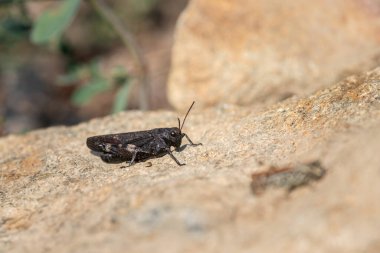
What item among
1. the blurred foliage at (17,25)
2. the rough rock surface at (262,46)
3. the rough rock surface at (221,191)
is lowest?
the rough rock surface at (221,191)

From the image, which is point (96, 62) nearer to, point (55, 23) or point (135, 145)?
point (55, 23)

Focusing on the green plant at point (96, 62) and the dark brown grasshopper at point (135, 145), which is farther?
the green plant at point (96, 62)

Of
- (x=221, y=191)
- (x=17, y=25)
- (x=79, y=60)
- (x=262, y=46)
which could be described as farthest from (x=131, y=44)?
(x=221, y=191)

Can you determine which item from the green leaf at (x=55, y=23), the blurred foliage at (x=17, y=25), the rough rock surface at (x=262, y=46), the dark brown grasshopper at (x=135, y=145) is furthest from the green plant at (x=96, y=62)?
the dark brown grasshopper at (x=135, y=145)

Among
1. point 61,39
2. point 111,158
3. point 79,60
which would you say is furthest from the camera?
point 79,60

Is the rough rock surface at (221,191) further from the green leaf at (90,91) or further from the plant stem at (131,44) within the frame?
the plant stem at (131,44)

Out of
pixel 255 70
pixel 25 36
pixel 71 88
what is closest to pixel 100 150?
pixel 255 70
